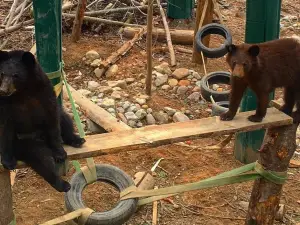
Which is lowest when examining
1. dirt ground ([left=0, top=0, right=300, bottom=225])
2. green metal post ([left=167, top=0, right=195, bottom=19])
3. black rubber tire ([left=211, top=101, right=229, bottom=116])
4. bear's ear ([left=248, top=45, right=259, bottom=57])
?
dirt ground ([left=0, top=0, right=300, bottom=225])

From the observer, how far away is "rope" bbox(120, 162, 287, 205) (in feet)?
14.7


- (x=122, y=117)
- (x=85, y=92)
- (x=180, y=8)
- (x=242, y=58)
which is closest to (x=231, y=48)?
(x=242, y=58)

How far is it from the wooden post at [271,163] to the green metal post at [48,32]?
219cm

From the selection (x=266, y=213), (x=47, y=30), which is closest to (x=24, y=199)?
(x=47, y=30)

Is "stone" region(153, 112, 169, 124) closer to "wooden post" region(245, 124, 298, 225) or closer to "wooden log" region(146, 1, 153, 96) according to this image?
"wooden log" region(146, 1, 153, 96)

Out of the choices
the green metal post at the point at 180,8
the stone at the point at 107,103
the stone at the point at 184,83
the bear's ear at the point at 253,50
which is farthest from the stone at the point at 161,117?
the green metal post at the point at 180,8

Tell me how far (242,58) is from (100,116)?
9.28ft

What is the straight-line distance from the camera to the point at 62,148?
389cm

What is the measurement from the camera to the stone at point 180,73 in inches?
352

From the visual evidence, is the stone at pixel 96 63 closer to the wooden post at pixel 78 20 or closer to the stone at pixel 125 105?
the wooden post at pixel 78 20

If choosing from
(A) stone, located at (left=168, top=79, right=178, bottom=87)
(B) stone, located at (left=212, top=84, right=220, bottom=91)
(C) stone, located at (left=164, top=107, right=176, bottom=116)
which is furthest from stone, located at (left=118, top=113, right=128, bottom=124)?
(B) stone, located at (left=212, top=84, right=220, bottom=91)

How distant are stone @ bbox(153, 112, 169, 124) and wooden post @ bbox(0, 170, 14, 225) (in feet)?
12.9

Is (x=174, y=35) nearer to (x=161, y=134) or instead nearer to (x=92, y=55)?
(x=92, y=55)

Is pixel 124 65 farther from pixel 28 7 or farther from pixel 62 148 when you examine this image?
pixel 62 148
